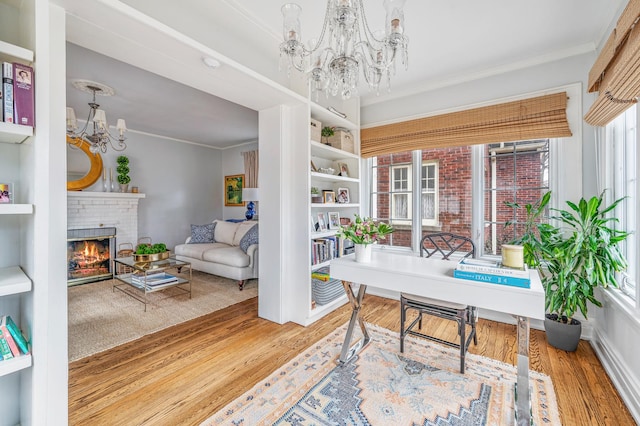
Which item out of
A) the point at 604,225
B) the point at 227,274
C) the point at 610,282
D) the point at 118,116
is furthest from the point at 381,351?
the point at 118,116

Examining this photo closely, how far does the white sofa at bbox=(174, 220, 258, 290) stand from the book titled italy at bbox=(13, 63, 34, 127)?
9.66 feet

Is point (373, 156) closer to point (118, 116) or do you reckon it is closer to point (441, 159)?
point (441, 159)

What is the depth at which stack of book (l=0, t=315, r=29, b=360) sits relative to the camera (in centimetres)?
111

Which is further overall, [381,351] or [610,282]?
[381,351]

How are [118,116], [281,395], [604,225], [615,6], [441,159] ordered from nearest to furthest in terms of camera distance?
[281,395] < [615,6] < [604,225] < [441,159] < [118,116]

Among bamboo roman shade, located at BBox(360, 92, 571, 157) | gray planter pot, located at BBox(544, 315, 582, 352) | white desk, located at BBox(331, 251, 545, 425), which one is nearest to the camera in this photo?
white desk, located at BBox(331, 251, 545, 425)

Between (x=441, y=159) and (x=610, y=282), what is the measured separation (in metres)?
1.82

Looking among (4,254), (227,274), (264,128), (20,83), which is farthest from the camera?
(227,274)

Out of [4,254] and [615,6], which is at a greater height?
[615,6]

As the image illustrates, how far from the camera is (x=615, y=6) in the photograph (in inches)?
76.9

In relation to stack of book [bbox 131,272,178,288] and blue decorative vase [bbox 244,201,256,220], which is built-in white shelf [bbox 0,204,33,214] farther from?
blue decorative vase [bbox 244,201,256,220]

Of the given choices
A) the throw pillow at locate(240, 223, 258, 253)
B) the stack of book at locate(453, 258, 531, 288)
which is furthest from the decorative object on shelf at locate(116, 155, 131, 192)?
the stack of book at locate(453, 258, 531, 288)

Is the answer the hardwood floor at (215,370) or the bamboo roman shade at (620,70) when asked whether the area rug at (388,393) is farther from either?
the bamboo roman shade at (620,70)

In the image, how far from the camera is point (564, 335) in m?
2.26
